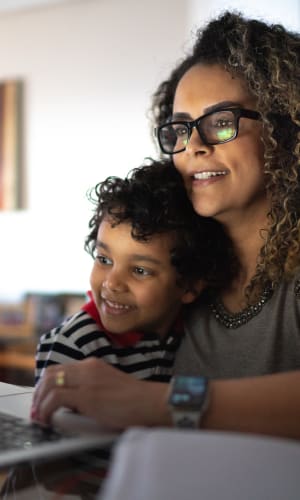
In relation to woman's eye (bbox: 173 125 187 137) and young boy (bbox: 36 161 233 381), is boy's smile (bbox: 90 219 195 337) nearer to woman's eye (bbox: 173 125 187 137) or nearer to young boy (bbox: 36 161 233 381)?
young boy (bbox: 36 161 233 381)

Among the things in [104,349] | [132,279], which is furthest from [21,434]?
Answer: [132,279]

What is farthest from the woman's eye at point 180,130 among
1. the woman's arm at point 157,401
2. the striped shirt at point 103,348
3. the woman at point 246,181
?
the woman's arm at point 157,401

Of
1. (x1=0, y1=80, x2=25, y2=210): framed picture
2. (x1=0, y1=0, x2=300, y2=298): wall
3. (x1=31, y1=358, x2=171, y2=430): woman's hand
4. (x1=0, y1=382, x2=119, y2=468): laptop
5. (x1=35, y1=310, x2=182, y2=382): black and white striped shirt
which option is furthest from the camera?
(x1=0, y1=80, x2=25, y2=210): framed picture

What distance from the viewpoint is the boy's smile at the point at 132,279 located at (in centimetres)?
129

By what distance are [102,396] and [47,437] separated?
0.09 meters

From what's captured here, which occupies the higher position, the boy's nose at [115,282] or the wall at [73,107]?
the wall at [73,107]

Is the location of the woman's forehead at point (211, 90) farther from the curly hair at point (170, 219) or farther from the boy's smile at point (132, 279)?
the boy's smile at point (132, 279)

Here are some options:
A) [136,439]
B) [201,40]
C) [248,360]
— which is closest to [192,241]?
[248,360]

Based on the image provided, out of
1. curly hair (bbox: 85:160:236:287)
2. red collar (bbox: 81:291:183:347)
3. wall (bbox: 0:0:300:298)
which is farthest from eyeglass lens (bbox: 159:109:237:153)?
wall (bbox: 0:0:300:298)

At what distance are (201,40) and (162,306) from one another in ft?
1.97

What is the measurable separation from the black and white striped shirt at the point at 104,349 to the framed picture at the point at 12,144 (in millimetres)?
3317

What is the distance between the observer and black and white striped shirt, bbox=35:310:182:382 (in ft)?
3.93

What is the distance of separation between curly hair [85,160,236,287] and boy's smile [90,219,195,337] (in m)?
0.02

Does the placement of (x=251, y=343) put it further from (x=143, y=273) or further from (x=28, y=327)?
(x=28, y=327)
